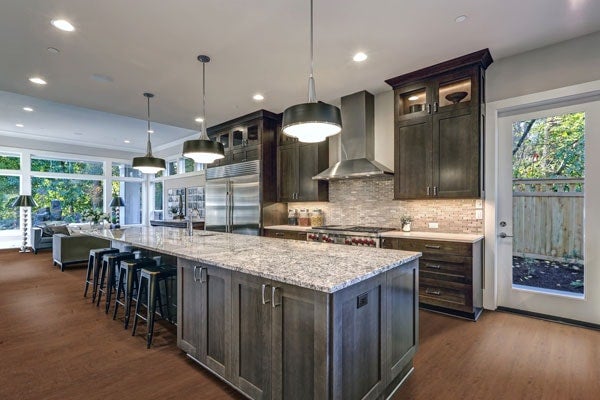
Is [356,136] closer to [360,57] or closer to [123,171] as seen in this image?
[360,57]

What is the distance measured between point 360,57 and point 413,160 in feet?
4.81

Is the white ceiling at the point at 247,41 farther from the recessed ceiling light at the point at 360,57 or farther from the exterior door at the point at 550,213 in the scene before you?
the exterior door at the point at 550,213

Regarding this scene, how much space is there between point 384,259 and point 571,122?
9.53 ft

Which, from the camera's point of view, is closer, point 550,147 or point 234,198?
point 550,147

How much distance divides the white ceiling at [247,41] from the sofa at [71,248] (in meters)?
2.87

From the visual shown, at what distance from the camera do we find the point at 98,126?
7.64 m

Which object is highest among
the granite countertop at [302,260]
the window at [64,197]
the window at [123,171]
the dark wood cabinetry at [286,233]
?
the window at [123,171]

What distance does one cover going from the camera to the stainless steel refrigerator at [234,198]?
18.5ft

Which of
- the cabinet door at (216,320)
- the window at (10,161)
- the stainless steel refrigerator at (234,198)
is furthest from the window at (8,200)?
the cabinet door at (216,320)

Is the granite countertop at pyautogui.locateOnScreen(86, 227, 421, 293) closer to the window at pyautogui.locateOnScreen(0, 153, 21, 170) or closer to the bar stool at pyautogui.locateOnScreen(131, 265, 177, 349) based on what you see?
the bar stool at pyautogui.locateOnScreen(131, 265, 177, 349)

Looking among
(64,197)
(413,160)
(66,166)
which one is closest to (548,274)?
(413,160)

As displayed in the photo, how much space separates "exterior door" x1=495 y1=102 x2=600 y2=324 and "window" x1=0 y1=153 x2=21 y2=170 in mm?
11436

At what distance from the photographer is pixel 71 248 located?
6082 mm

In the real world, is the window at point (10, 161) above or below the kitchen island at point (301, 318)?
above
